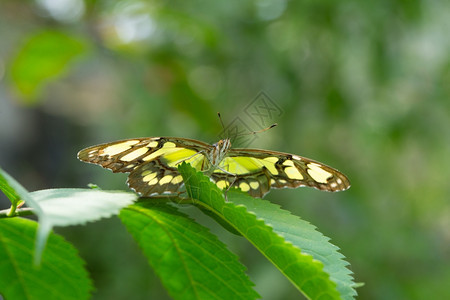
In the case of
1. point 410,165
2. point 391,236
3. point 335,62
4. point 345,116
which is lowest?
point 391,236

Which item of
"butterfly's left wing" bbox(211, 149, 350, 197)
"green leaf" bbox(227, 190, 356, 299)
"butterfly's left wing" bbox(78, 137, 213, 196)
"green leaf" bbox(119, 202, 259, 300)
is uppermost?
"butterfly's left wing" bbox(211, 149, 350, 197)

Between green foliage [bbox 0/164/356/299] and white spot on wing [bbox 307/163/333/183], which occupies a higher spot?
white spot on wing [bbox 307/163/333/183]

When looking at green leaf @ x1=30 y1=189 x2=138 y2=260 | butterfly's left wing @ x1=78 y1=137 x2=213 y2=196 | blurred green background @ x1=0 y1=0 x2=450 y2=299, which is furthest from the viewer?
blurred green background @ x1=0 y1=0 x2=450 y2=299

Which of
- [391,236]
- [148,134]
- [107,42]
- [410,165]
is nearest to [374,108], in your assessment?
[391,236]

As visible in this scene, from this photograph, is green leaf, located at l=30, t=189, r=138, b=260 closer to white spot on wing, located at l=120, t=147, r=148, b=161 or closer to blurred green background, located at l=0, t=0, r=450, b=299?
white spot on wing, located at l=120, t=147, r=148, b=161

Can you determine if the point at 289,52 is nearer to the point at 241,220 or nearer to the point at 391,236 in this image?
the point at 391,236

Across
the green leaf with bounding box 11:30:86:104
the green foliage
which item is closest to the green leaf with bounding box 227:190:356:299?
the green foliage

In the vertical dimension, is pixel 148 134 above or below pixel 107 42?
below
